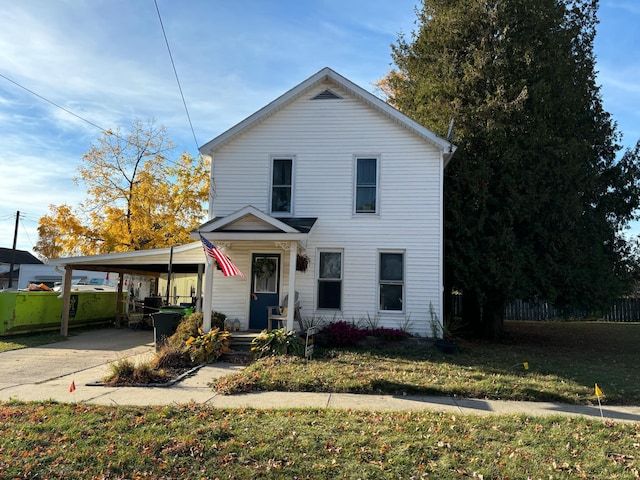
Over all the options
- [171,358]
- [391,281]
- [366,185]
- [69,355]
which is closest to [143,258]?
[69,355]

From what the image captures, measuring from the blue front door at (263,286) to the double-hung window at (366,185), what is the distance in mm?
2797

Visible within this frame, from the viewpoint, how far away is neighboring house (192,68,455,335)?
12.8 m

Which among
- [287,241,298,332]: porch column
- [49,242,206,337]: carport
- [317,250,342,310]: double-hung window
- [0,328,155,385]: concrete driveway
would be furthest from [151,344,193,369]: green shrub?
[317,250,342,310]: double-hung window

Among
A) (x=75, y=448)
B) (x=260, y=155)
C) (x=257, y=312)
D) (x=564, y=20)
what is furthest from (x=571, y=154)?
(x=75, y=448)

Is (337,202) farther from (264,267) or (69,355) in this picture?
(69,355)

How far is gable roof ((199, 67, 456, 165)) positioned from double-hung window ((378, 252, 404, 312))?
10.6 feet

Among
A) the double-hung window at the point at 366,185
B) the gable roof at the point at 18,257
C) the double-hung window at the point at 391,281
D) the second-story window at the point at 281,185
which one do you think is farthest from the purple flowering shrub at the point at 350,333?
the gable roof at the point at 18,257

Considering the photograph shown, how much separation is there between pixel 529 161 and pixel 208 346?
10216 millimetres

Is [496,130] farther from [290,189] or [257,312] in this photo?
[257,312]

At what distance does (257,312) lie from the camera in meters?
13.0

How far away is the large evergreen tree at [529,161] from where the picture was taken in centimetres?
1325

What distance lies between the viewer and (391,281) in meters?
12.8

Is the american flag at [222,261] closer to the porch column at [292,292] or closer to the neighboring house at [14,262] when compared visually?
the porch column at [292,292]

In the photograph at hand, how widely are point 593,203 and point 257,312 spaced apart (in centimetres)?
1090
